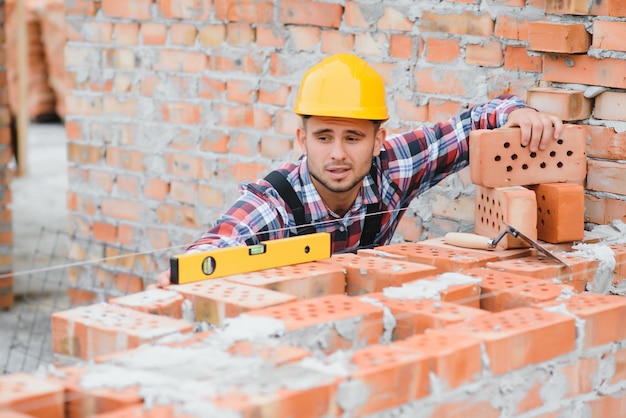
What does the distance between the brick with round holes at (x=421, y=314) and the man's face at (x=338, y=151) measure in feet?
2.99

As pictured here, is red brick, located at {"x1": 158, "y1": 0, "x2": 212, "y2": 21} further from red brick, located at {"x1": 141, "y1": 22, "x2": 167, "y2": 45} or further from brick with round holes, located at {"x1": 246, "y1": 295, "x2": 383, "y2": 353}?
brick with round holes, located at {"x1": 246, "y1": 295, "x2": 383, "y2": 353}

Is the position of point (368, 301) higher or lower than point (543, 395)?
higher

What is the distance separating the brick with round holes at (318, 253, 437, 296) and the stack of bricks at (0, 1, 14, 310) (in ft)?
10.7

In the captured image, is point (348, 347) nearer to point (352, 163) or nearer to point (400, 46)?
point (352, 163)

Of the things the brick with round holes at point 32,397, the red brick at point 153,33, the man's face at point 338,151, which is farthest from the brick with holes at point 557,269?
the red brick at point 153,33

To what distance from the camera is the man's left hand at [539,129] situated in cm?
288

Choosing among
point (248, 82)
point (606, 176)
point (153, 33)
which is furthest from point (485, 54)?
point (153, 33)

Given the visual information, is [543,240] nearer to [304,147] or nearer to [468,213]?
[468,213]

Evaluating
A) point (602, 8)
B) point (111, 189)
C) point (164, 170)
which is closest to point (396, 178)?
point (602, 8)

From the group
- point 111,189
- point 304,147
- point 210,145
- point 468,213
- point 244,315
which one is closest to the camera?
point 244,315

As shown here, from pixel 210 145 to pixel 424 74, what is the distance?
114 centimetres

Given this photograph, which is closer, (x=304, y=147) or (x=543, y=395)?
(x=543, y=395)

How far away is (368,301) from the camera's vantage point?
2186 mm

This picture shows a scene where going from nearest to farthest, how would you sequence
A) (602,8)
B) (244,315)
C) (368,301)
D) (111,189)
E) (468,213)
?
(244,315), (368,301), (602,8), (468,213), (111,189)
